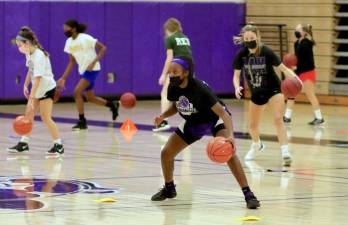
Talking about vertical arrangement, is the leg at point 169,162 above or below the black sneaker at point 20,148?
above

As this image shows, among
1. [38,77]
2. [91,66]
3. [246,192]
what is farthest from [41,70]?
[246,192]

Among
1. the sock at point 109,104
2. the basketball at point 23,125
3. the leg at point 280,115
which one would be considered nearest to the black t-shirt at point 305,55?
the sock at point 109,104

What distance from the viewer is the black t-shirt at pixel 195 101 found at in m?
11.0

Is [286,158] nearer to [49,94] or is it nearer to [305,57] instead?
[49,94]

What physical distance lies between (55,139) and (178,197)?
481 centimetres

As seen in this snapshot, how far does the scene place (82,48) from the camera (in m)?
21.1

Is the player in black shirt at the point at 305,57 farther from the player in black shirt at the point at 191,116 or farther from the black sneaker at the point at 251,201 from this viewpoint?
the black sneaker at the point at 251,201

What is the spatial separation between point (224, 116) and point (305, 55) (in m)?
12.6

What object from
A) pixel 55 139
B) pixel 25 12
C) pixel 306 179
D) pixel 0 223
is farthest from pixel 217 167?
pixel 25 12

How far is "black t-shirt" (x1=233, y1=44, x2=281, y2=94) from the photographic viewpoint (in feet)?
48.3

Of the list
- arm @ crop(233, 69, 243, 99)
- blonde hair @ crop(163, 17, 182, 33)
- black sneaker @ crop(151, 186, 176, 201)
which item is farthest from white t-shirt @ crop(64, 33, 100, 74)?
black sneaker @ crop(151, 186, 176, 201)

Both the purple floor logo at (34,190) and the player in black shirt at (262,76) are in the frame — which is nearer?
the purple floor logo at (34,190)

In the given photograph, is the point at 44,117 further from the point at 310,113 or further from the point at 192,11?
the point at 192,11

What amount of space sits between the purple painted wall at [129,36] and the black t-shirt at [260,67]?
1314 cm
